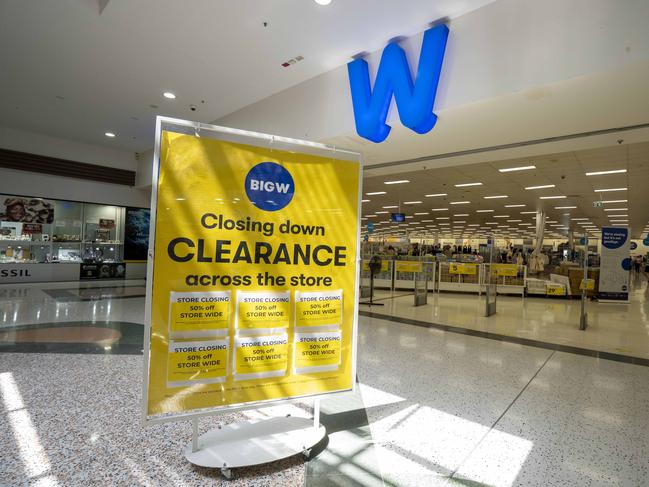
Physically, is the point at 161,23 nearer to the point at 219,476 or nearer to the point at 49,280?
the point at 219,476

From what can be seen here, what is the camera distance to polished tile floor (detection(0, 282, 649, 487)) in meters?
1.97

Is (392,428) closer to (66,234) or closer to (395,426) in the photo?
(395,426)

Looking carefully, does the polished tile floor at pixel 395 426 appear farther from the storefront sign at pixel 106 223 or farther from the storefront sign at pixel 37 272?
the storefront sign at pixel 106 223

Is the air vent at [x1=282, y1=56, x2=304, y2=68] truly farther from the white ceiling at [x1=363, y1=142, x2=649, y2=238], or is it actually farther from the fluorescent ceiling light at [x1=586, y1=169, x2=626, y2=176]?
the fluorescent ceiling light at [x1=586, y1=169, x2=626, y2=176]

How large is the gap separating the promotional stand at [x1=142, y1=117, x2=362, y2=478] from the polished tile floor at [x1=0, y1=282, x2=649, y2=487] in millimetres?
282

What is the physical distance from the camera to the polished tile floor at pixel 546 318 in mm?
5605

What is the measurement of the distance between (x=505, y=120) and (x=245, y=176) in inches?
126

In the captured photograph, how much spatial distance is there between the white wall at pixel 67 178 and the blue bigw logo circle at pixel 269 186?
1030 cm

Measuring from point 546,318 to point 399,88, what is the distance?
6197mm

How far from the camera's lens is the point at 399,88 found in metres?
3.85

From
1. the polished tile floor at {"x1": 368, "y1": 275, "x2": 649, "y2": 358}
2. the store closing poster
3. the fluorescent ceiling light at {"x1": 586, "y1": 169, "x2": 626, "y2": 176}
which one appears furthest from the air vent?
the fluorescent ceiling light at {"x1": 586, "y1": 169, "x2": 626, "y2": 176}

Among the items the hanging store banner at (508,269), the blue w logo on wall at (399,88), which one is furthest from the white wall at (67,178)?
the hanging store banner at (508,269)

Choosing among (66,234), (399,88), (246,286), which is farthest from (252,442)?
(66,234)

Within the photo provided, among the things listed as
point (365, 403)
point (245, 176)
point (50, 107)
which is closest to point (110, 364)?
point (365, 403)
